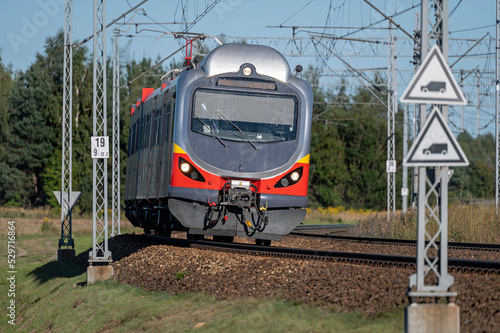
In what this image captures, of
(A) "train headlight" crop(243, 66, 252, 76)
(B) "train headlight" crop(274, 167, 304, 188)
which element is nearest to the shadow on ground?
(B) "train headlight" crop(274, 167, 304, 188)

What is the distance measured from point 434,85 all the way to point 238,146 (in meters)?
8.22

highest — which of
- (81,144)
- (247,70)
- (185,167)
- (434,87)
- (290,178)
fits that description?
(81,144)

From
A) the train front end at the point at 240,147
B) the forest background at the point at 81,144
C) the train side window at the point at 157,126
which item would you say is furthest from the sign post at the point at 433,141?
the forest background at the point at 81,144

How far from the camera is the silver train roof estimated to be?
1574 centimetres

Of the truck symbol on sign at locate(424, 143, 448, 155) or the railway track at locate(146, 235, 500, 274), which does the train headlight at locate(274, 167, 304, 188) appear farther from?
the truck symbol on sign at locate(424, 143, 448, 155)

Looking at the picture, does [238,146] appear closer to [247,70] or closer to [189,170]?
[189,170]

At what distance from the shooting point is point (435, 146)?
7488mm

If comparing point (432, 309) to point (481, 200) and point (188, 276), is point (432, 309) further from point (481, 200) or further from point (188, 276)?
point (481, 200)

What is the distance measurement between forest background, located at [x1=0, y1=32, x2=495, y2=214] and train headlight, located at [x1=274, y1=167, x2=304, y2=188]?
4135cm

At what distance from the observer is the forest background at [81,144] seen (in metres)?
63.3

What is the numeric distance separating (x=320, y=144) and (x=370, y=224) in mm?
42008

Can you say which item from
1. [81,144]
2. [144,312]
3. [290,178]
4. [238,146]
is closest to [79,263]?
[238,146]

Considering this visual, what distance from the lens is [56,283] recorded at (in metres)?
18.5

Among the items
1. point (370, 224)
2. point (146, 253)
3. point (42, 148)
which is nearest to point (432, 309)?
point (146, 253)
